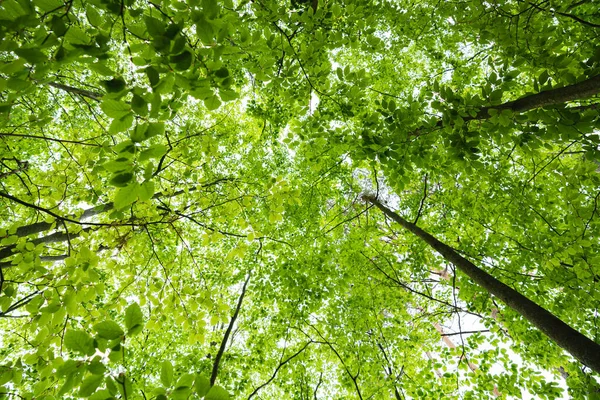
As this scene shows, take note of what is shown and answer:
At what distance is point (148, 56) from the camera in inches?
43.3

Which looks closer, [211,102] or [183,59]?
[183,59]

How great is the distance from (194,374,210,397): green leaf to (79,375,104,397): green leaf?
37cm

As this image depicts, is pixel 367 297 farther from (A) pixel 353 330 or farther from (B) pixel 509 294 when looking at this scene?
(B) pixel 509 294

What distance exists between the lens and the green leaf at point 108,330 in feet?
3.31

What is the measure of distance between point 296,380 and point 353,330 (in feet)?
5.35

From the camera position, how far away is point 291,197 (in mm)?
3000

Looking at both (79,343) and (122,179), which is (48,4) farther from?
(79,343)

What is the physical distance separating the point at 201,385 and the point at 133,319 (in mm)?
387

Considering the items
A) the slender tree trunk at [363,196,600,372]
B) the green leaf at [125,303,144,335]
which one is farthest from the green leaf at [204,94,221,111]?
the slender tree trunk at [363,196,600,372]

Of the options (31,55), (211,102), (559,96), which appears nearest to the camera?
(31,55)

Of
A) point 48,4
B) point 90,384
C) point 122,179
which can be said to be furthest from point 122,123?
point 90,384

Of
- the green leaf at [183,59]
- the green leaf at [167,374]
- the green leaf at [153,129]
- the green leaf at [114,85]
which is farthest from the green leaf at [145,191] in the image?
the green leaf at [167,374]

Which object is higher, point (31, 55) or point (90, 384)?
point (31, 55)

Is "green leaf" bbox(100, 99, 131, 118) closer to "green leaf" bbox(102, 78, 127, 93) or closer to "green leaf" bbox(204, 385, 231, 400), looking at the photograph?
"green leaf" bbox(102, 78, 127, 93)
